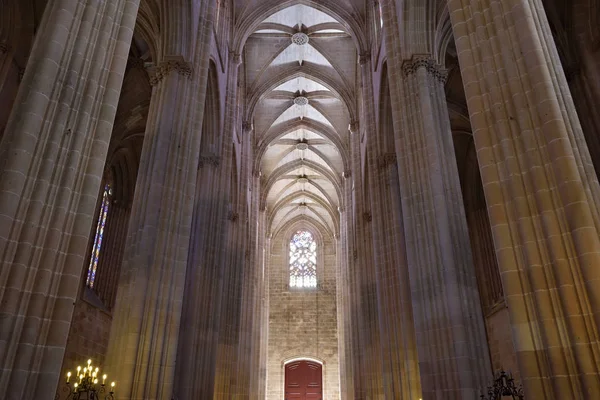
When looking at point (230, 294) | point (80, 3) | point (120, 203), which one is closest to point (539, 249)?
point (80, 3)

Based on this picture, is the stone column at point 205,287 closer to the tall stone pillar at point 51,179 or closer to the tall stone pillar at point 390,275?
the tall stone pillar at point 390,275

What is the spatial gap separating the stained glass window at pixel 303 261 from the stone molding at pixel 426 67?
26.3m

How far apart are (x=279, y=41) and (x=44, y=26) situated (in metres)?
19.7

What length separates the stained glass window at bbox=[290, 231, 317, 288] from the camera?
120ft

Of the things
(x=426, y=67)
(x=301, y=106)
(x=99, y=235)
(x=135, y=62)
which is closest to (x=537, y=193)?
(x=426, y=67)

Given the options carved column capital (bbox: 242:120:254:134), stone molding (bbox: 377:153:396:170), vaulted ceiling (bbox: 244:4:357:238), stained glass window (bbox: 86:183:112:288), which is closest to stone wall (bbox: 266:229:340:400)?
vaulted ceiling (bbox: 244:4:357:238)

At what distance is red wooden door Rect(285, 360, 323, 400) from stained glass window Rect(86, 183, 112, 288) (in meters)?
19.0

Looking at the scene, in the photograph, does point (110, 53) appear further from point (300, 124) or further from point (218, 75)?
point (300, 124)

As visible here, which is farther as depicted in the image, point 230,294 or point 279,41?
point 279,41

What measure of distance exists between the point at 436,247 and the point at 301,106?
19899 millimetres

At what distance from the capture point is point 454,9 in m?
7.24

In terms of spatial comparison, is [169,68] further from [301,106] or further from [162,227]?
[301,106]

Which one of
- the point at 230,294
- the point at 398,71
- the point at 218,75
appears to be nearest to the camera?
the point at 398,71

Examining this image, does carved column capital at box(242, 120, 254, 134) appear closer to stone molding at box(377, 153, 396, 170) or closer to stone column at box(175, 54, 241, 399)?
stone column at box(175, 54, 241, 399)
